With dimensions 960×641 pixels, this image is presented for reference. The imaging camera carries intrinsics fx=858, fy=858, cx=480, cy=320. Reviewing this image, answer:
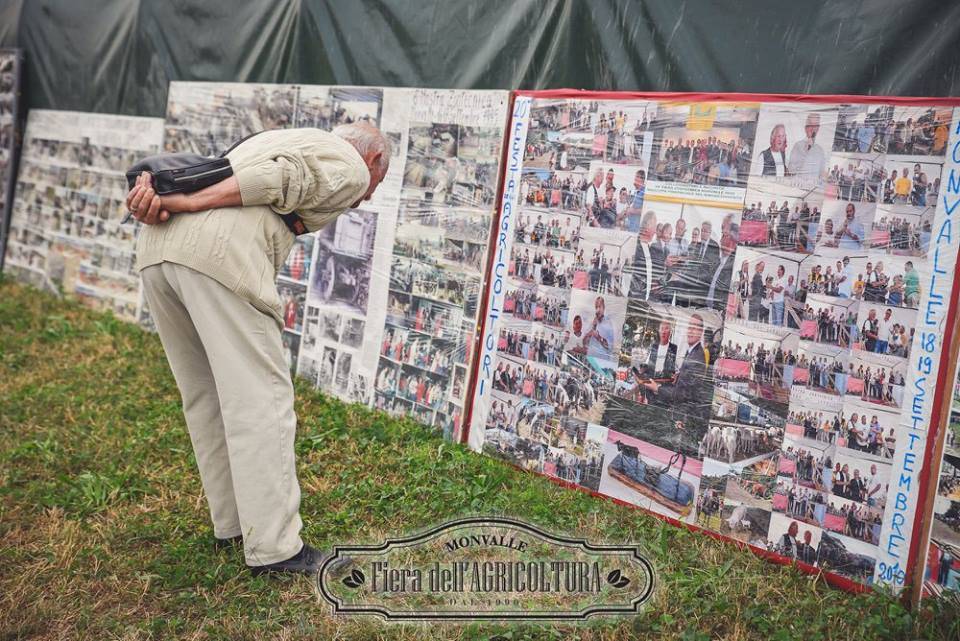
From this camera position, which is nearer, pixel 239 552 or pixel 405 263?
pixel 239 552

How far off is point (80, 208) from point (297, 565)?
549 centimetres

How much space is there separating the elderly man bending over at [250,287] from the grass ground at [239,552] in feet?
1.03

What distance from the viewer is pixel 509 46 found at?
174 inches

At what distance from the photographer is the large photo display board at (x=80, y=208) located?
700 centimetres

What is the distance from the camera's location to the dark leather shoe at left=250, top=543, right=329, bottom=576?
3.07 meters

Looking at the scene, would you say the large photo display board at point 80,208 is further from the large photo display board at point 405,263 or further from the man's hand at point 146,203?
the man's hand at point 146,203

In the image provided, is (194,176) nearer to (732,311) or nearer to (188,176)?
(188,176)

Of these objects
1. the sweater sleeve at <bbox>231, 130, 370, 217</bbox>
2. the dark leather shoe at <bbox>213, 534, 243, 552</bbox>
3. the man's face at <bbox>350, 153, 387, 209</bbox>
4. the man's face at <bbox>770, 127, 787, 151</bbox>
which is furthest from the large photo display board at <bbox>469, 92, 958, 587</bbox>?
the dark leather shoe at <bbox>213, 534, 243, 552</bbox>

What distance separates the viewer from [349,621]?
2.87 m

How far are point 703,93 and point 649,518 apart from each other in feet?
5.79

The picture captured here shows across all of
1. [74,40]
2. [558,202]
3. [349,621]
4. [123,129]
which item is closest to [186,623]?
[349,621]

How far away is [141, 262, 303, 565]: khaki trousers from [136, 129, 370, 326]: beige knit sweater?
56mm

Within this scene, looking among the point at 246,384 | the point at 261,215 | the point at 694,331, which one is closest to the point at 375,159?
the point at 261,215

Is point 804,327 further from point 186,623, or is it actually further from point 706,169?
point 186,623
